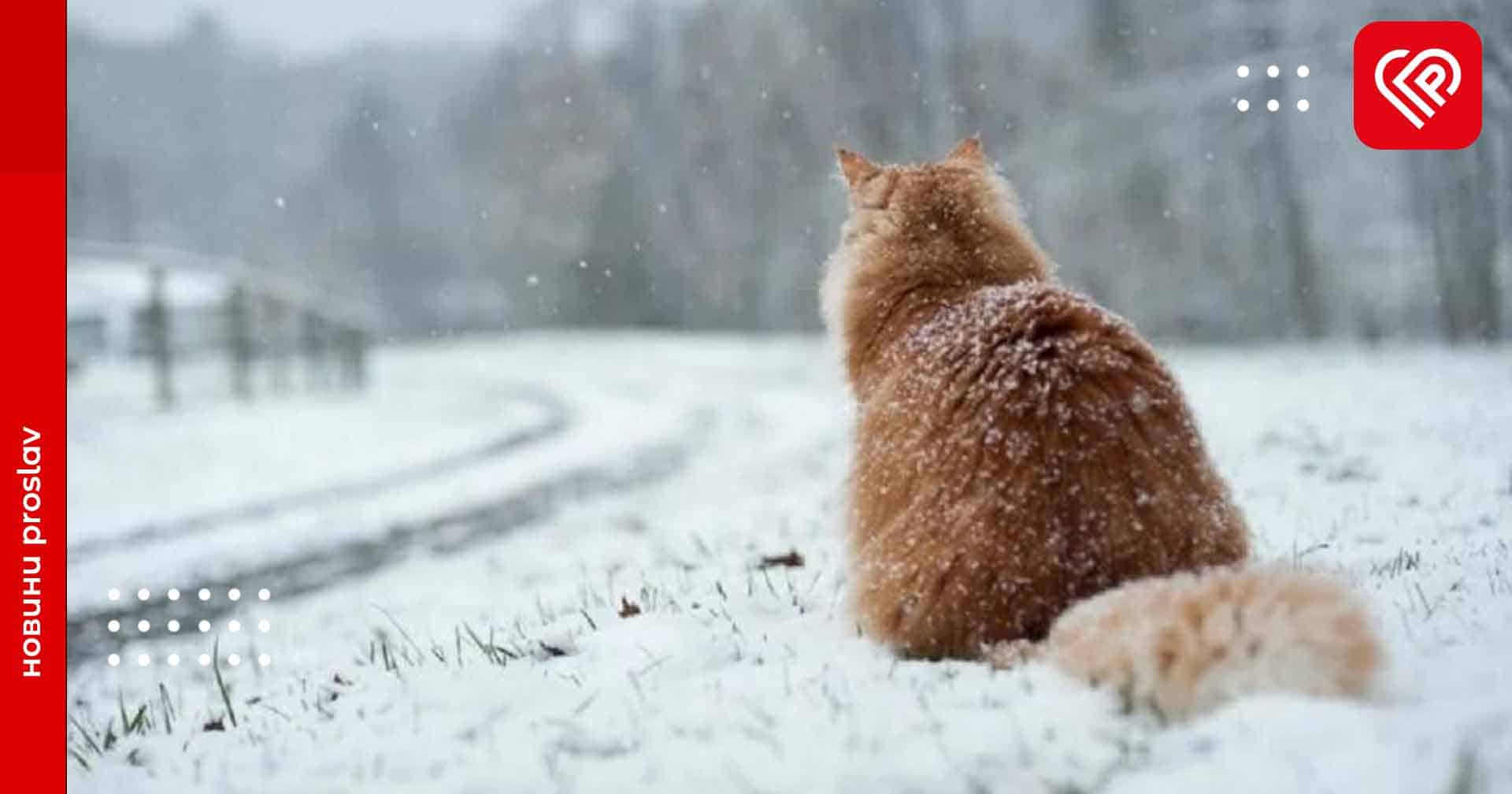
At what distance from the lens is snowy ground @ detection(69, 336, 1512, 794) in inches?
103

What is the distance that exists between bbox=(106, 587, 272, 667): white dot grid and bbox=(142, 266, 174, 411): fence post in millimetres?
10228

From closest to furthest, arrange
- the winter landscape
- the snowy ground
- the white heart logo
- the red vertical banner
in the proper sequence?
the snowy ground, the winter landscape, the red vertical banner, the white heart logo

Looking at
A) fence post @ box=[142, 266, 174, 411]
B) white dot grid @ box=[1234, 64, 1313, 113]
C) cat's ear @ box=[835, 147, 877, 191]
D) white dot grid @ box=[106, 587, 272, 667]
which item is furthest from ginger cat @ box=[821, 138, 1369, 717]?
fence post @ box=[142, 266, 174, 411]

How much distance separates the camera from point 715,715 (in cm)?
307

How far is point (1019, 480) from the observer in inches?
129

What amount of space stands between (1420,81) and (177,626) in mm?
7323

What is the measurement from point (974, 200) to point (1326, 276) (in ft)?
66.7

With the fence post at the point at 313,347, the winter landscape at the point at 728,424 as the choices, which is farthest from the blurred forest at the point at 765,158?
the fence post at the point at 313,347

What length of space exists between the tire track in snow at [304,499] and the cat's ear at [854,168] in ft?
23.6

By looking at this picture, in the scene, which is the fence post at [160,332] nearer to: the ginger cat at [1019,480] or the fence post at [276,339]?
the fence post at [276,339]

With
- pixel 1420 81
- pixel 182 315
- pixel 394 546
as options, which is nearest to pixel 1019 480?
pixel 1420 81

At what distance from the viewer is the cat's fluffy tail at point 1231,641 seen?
2.51 metres

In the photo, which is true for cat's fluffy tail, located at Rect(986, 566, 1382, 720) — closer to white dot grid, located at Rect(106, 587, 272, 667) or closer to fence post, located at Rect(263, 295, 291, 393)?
white dot grid, located at Rect(106, 587, 272, 667)

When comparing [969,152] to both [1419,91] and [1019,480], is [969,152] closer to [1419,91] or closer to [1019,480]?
[1419,91]
